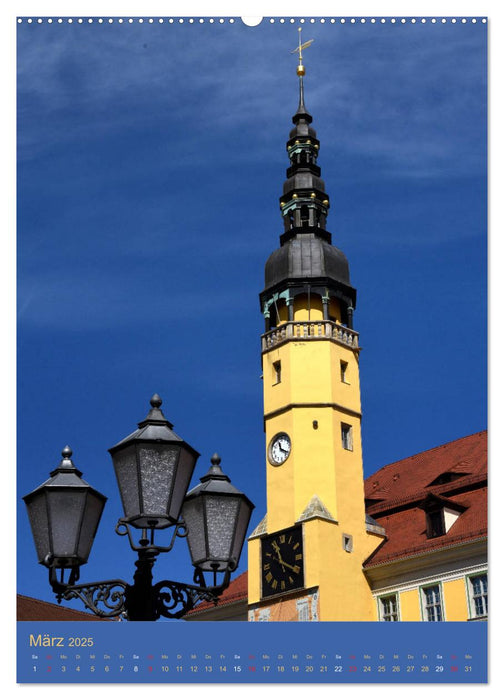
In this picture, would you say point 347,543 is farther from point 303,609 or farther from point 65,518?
point 65,518

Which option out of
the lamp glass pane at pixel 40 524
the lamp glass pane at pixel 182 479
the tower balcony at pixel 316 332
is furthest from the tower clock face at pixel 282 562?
the lamp glass pane at pixel 182 479

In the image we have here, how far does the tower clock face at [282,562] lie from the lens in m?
29.5

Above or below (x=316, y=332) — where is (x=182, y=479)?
below

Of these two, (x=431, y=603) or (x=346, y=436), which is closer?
(x=431, y=603)

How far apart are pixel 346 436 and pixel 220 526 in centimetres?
2562

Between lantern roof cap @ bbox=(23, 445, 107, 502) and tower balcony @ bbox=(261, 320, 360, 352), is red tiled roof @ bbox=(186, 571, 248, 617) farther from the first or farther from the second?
lantern roof cap @ bbox=(23, 445, 107, 502)

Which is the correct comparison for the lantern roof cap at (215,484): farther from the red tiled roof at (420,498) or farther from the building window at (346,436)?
the building window at (346,436)

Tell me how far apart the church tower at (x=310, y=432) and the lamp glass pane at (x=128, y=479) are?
2148cm

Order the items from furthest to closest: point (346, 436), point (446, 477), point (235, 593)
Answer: point (346, 436) < point (235, 593) < point (446, 477)

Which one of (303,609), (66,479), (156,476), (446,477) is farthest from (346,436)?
(156,476)

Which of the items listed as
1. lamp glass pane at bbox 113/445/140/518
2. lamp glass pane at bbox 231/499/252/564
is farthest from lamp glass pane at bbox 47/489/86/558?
lamp glass pane at bbox 231/499/252/564

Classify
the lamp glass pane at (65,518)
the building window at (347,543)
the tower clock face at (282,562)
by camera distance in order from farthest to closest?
the building window at (347,543)
the tower clock face at (282,562)
the lamp glass pane at (65,518)

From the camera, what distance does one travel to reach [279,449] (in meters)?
32.6

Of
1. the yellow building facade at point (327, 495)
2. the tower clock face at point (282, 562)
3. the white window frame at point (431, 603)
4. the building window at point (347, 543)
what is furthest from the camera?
the building window at point (347, 543)
